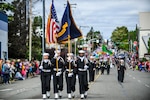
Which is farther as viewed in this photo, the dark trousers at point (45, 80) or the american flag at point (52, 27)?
the american flag at point (52, 27)

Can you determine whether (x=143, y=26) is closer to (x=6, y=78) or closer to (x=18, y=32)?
(x=18, y=32)

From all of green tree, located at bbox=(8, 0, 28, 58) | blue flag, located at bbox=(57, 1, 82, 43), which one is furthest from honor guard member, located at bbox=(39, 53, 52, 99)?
A: green tree, located at bbox=(8, 0, 28, 58)

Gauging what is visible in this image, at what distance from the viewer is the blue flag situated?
17750 millimetres

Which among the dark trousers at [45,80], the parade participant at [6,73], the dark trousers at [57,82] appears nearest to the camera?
the dark trousers at [45,80]

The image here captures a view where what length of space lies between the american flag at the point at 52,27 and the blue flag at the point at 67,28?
35 cm

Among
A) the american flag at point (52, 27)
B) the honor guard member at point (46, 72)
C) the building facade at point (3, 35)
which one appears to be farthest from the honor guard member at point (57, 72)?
the building facade at point (3, 35)

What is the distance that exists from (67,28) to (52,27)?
0.73 metres

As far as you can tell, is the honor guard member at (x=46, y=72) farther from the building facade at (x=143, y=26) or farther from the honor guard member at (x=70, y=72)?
the building facade at (x=143, y=26)

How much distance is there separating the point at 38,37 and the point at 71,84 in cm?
5451

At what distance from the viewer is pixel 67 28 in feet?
57.9

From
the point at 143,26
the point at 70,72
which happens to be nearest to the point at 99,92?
the point at 70,72

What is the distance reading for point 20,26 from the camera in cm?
5538

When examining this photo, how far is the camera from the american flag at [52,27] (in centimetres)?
1720

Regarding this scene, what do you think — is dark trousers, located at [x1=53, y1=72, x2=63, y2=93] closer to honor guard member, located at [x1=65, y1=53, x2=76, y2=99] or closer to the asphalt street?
honor guard member, located at [x1=65, y1=53, x2=76, y2=99]
